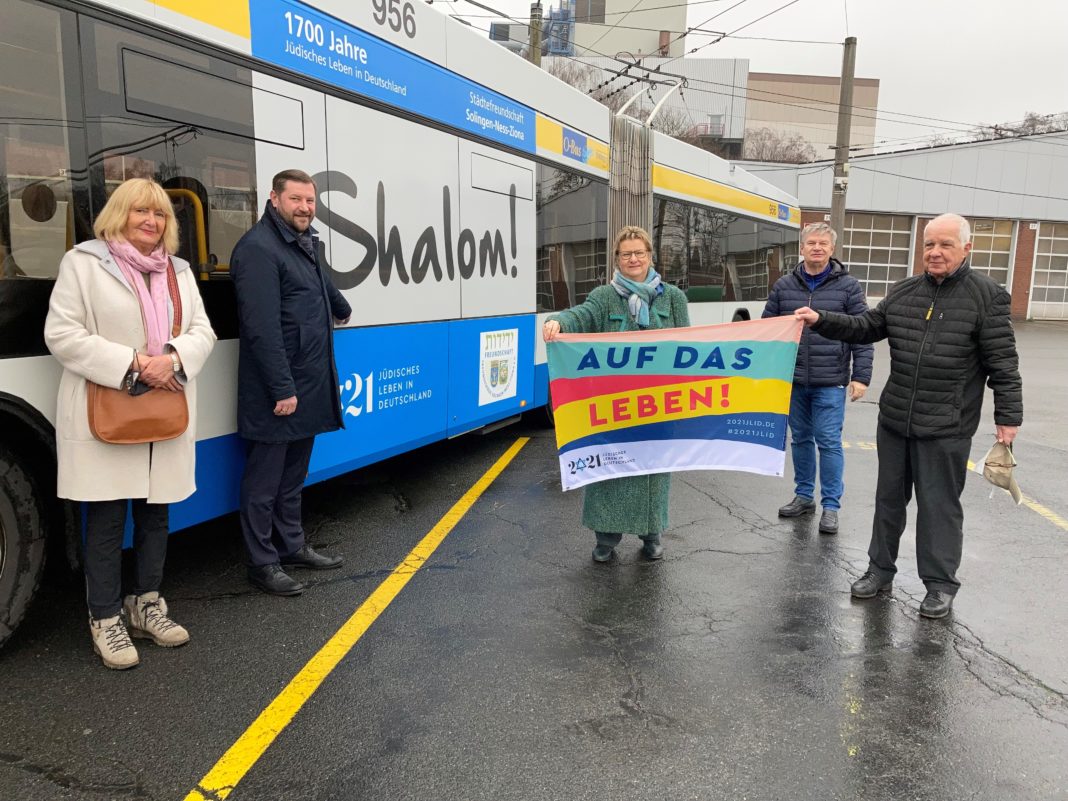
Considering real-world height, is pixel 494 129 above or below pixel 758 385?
above

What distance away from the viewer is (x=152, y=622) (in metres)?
3.36

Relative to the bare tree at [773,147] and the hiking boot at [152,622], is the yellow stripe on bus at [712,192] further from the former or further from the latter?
the bare tree at [773,147]

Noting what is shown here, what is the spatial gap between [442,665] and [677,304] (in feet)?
7.61

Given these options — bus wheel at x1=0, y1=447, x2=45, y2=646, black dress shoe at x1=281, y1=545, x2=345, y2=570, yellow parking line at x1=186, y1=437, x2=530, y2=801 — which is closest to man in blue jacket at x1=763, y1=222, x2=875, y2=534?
yellow parking line at x1=186, y1=437, x2=530, y2=801

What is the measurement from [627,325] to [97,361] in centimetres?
258

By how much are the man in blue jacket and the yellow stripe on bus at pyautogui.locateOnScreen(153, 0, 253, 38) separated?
3.54 meters

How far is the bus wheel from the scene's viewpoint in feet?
9.77

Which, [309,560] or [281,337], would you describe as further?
[309,560]

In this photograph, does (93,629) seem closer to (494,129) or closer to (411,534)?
(411,534)

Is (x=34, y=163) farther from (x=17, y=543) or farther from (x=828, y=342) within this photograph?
(x=828, y=342)

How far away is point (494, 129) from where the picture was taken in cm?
607

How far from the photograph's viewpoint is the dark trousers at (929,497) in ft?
12.5

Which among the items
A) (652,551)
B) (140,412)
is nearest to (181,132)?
(140,412)

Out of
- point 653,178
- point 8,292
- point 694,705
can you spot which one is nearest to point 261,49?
point 8,292
